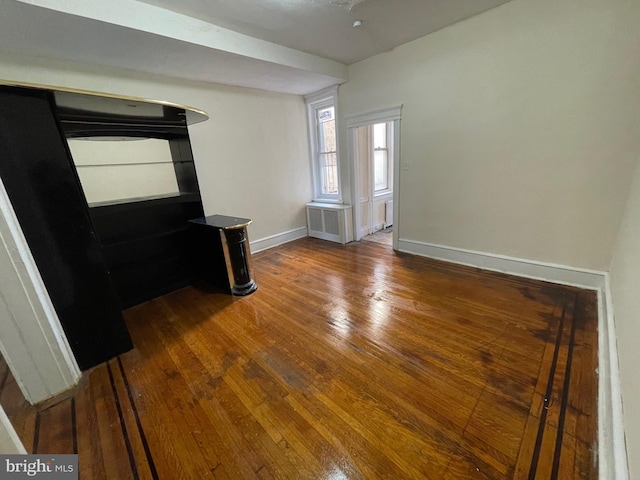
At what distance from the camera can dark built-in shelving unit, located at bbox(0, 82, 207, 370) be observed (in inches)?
60.1

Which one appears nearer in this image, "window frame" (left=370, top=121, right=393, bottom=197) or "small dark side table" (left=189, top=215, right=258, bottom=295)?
"small dark side table" (left=189, top=215, right=258, bottom=295)

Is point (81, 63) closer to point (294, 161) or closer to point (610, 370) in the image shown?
point (294, 161)

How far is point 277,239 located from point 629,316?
13.3 ft

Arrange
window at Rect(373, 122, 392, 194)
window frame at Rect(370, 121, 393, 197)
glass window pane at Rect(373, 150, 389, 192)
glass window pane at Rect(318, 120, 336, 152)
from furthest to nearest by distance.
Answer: glass window pane at Rect(373, 150, 389, 192) → window at Rect(373, 122, 392, 194) → window frame at Rect(370, 121, 393, 197) → glass window pane at Rect(318, 120, 336, 152)

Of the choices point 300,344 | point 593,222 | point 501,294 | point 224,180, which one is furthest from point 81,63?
point 593,222

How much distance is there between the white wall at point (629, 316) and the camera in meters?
1.00

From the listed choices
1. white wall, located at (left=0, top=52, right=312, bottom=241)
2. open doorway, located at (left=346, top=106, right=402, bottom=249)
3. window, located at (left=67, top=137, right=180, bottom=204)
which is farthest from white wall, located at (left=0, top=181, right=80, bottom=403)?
open doorway, located at (left=346, top=106, right=402, bottom=249)

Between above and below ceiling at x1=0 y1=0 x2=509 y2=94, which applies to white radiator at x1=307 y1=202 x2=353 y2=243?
below

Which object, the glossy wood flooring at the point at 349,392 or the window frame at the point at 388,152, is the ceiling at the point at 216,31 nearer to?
the window frame at the point at 388,152

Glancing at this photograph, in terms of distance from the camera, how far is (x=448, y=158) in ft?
10.1

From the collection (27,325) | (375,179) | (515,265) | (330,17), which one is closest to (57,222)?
(27,325)

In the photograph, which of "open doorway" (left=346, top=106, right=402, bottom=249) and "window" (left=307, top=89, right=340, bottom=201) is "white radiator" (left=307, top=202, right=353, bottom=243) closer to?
"open doorway" (left=346, top=106, right=402, bottom=249)

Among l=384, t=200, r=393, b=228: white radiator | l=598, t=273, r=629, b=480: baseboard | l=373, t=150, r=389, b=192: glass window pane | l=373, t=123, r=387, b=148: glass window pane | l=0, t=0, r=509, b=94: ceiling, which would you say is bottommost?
l=598, t=273, r=629, b=480: baseboard

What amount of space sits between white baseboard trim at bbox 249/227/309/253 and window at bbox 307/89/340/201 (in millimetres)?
775
